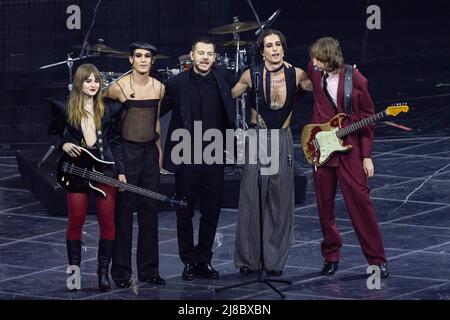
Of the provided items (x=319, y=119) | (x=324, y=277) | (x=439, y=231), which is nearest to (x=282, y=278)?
(x=324, y=277)

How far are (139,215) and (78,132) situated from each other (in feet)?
2.85

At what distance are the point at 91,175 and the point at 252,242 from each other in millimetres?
1496

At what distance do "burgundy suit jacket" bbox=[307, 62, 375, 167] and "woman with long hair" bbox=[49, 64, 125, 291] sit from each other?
5.21 ft

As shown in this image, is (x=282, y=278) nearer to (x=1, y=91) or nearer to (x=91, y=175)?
(x=91, y=175)

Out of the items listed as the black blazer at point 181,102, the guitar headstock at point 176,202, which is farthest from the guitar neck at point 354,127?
the guitar headstock at point 176,202

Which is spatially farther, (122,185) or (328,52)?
(328,52)

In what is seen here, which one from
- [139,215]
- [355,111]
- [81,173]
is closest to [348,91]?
[355,111]

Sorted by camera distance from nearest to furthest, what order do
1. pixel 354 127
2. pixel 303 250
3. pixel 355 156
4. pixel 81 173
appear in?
pixel 81 173 → pixel 354 127 → pixel 355 156 → pixel 303 250

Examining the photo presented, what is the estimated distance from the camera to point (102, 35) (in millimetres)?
18016

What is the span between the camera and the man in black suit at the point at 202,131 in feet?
34.9

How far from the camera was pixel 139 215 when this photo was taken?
10.6m

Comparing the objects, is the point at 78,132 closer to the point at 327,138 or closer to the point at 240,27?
the point at 327,138

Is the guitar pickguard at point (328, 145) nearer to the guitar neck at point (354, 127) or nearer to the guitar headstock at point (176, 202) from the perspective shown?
the guitar neck at point (354, 127)

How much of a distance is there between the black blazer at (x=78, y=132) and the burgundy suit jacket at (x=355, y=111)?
1.55m
